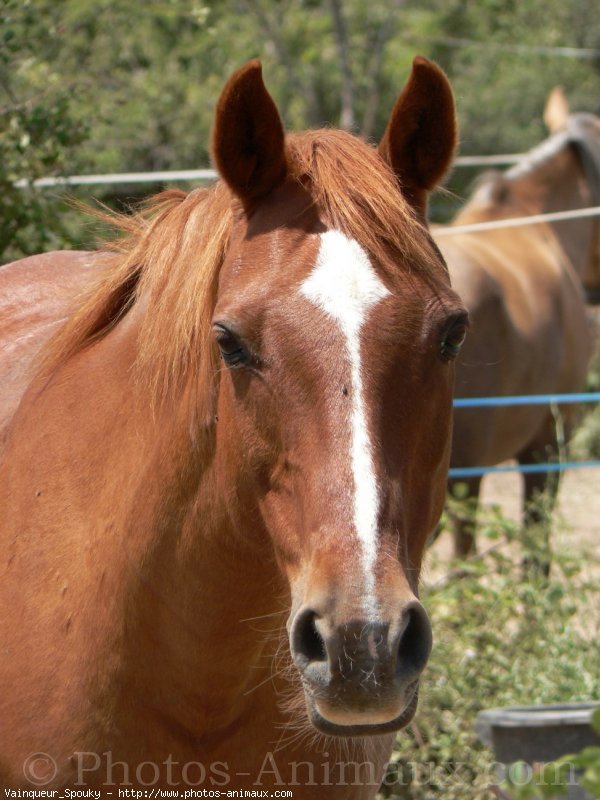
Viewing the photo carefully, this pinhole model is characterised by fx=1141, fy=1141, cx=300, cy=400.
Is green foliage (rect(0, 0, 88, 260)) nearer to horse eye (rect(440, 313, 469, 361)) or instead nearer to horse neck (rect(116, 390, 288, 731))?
Result: horse neck (rect(116, 390, 288, 731))

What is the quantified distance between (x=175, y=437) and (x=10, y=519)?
469 millimetres

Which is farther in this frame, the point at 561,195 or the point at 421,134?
the point at 561,195

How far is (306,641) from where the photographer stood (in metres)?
1.72

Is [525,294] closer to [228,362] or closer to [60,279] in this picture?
[60,279]

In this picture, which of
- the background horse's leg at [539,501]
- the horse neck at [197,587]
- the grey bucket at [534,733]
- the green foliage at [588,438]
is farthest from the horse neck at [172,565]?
the green foliage at [588,438]

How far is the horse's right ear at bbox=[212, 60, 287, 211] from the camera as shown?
6.59 feet

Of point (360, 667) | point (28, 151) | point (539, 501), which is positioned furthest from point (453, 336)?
point (539, 501)

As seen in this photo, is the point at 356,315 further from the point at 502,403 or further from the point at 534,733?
the point at 502,403

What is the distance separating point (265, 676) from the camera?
2.21 metres

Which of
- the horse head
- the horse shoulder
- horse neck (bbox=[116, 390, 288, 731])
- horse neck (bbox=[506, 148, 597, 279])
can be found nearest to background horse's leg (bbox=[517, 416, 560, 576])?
horse neck (bbox=[506, 148, 597, 279])

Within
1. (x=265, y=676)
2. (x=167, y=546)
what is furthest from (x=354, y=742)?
(x=167, y=546)

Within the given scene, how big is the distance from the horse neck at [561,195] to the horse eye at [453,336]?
15.4 feet

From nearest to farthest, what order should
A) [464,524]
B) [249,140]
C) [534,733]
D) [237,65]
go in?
[249,140]
[534,733]
[464,524]
[237,65]

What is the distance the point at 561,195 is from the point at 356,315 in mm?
5255
